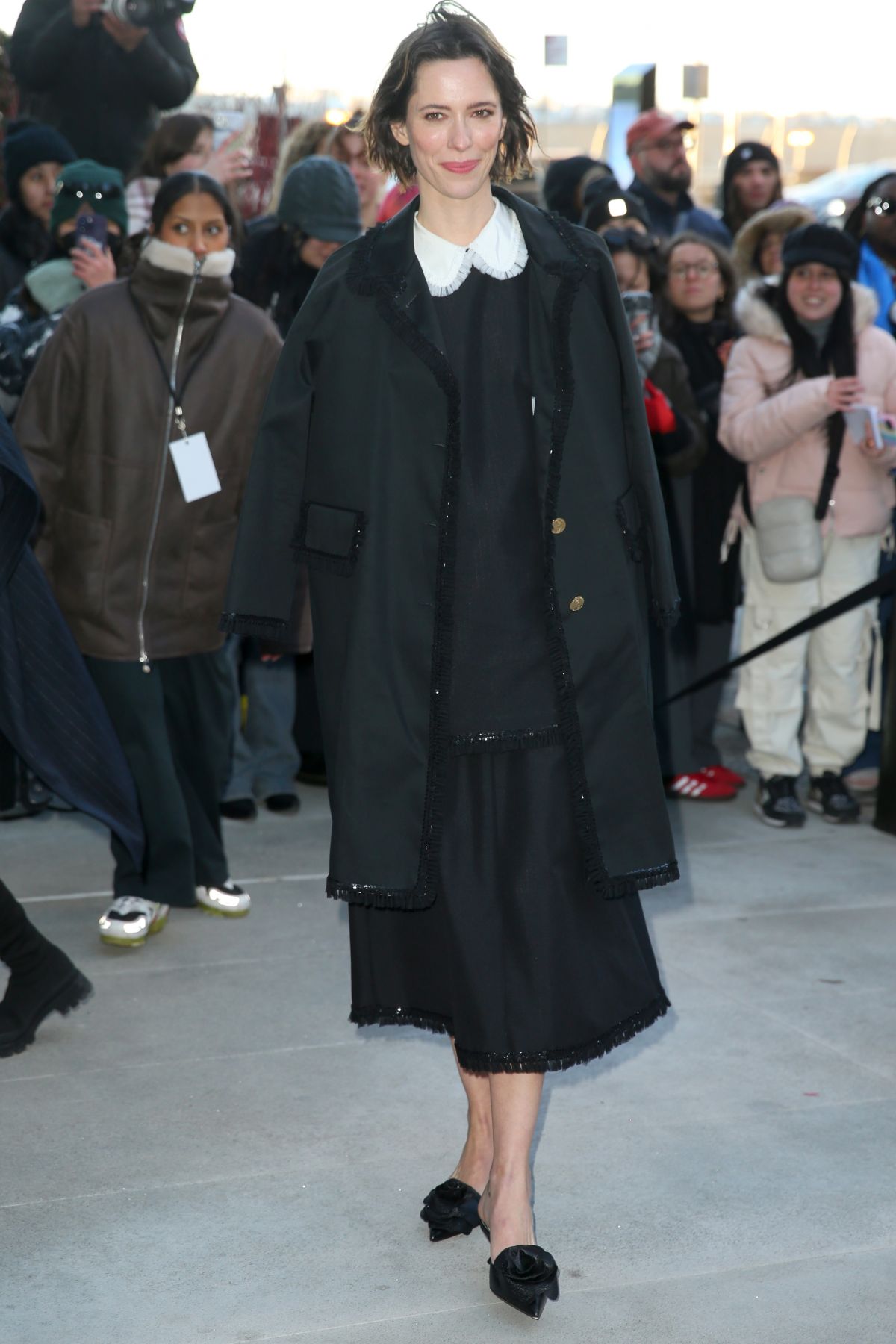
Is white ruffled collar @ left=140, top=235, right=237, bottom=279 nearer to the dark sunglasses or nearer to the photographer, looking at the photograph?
the dark sunglasses

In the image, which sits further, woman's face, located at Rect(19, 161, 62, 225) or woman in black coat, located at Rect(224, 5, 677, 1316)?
woman's face, located at Rect(19, 161, 62, 225)

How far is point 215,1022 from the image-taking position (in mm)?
4457

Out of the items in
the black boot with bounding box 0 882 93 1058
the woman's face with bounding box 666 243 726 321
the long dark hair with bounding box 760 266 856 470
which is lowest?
the black boot with bounding box 0 882 93 1058

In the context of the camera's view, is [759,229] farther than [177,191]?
Yes

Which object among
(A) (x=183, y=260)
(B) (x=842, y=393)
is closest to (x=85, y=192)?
(A) (x=183, y=260)

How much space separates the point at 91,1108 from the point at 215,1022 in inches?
23.6

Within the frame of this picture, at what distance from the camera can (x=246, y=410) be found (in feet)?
16.9

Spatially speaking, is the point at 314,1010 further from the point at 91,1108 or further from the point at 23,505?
the point at 23,505

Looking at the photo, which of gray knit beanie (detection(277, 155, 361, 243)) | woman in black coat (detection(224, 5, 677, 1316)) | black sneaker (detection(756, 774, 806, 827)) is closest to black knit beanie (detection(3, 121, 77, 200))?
gray knit beanie (detection(277, 155, 361, 243))

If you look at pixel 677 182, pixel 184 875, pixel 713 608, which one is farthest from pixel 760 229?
pixel 184 875

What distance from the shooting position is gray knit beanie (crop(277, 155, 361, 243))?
6.56 m

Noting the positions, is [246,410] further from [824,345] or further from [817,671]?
[817,671]

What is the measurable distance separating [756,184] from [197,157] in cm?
279

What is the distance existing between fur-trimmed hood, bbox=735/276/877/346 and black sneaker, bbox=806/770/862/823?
64.1 inches
